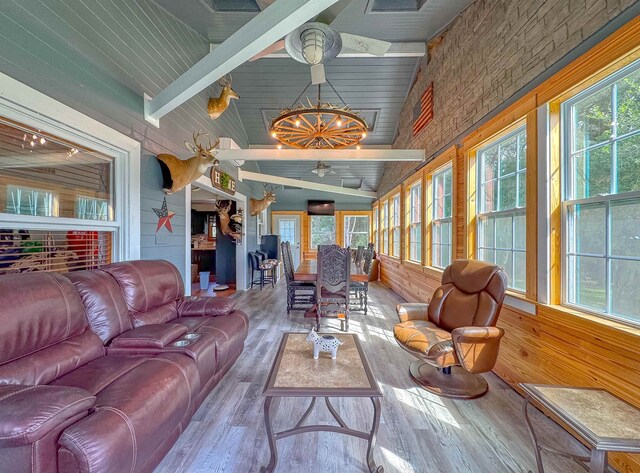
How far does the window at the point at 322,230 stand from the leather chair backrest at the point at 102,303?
8.20 m

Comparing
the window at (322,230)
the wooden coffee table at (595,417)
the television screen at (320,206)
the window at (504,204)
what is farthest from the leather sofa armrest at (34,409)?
the window at (322,230)

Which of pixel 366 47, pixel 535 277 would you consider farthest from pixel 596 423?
pixel 366 47

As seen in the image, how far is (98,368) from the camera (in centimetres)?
157

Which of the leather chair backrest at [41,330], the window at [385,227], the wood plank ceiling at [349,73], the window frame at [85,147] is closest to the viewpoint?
the leather chair backrest at [41,330]

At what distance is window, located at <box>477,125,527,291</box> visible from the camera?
2.52 meters

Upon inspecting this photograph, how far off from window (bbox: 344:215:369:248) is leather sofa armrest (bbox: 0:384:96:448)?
922 cm

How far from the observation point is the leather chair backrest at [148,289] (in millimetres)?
2178

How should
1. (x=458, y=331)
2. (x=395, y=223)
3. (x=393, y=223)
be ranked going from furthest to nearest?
1. (x=393, y=223)
2. (x=395, y=223)
3. (x=458, y=331)

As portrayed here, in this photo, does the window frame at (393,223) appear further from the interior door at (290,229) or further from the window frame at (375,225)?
the interior door at (290,229)

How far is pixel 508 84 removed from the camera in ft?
8.30

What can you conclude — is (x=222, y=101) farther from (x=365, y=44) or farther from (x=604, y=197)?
(x=604, y=197)

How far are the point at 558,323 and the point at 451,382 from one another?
3.20 feet

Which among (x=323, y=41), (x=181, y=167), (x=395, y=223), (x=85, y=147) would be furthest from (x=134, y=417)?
(x=395, y=223)

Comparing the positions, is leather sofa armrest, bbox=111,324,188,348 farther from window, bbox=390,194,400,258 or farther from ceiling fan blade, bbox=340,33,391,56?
window, bbox=390,194,400,258
